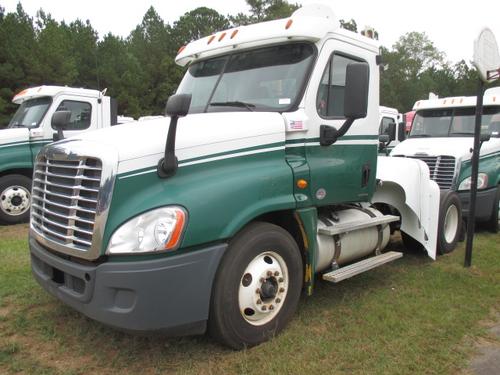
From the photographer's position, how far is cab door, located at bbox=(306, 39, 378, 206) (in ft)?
13.5

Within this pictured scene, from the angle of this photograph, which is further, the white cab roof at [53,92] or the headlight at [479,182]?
the white cab roof at [53,92]

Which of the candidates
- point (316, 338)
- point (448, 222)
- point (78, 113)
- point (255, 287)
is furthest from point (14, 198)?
point (448, 222)

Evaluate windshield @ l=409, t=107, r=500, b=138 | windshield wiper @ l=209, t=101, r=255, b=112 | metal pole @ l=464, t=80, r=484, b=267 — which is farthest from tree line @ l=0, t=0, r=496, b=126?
windshield wiper @ l=209, t=101, r=255, b=112

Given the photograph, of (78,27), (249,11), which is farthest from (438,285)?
(249,11)

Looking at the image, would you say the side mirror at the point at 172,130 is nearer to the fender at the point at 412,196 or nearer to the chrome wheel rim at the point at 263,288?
the chrome wheel rim at the point at 263,288

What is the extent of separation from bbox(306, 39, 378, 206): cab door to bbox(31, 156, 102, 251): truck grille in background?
188 centimetres

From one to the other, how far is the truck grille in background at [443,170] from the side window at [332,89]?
4.00m

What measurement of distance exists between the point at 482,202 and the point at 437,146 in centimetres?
122

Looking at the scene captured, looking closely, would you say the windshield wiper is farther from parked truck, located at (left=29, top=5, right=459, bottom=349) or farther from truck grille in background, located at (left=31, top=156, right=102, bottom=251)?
truck grille in background, located at (left=31, top=156, right=102, bottom=251)

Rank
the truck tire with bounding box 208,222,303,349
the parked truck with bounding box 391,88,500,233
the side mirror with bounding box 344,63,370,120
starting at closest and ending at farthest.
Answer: the truck tire with bounding box 208,222,303,349 → the side mirror with bounding box 344,63,370,120 → the parked truck with bounding box 391,88,500,233

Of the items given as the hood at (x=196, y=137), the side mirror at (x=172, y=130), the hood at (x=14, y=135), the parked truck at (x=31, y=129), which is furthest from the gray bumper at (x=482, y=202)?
the hood at (x=14, y=135)

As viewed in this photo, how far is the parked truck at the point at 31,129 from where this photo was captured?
28.3ft

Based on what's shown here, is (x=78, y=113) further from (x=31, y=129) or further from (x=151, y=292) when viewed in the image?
(x=151, y=292)

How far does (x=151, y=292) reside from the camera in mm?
2998
